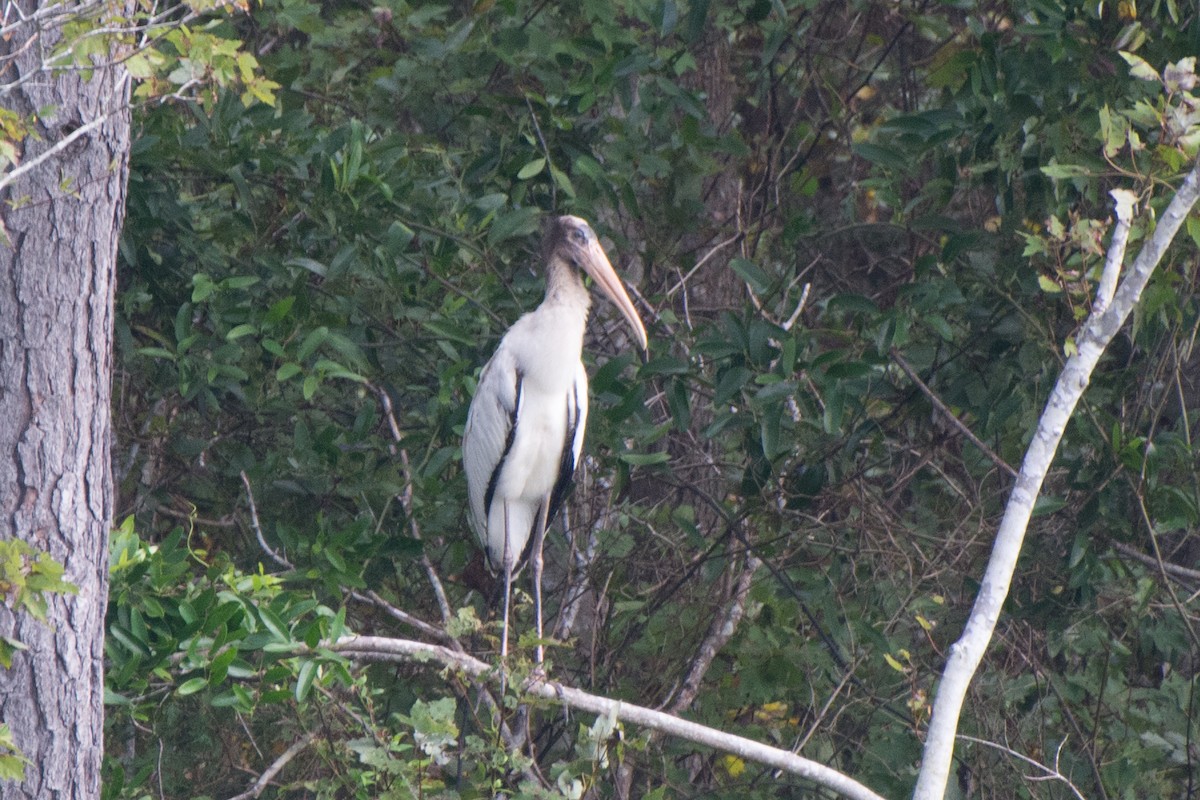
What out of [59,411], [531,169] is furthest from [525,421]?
[59,411]

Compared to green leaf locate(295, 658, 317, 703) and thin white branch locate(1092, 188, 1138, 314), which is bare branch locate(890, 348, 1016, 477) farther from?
green leaf locate(295, 658, 317, 703)

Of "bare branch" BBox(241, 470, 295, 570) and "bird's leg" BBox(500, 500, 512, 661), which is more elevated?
"bare branch" BBox(241, 470, 295, 570)

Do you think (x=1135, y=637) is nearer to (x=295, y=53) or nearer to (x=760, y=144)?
(x=760, y=144)

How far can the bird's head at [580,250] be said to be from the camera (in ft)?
15.0

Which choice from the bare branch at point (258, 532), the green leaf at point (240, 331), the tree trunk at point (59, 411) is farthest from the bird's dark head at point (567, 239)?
the tree trunk at point (59, 411)

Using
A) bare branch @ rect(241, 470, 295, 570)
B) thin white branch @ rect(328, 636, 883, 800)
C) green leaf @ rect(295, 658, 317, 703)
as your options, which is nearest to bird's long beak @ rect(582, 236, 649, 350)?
bare branch @ rect(241, 470, 295, 570)

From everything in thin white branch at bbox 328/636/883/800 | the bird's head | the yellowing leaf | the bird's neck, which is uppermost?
the bird's head

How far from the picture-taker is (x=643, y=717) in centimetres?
325

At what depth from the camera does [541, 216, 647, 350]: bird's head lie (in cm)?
457

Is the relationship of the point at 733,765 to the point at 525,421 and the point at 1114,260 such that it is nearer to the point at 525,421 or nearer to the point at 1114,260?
the point at 525,421

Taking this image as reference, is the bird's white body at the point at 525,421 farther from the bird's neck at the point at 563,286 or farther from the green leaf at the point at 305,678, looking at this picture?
the green leaf at the point at 305,678

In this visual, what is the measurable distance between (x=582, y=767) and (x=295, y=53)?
2658 millimetres

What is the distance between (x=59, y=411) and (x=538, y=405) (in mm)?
1812

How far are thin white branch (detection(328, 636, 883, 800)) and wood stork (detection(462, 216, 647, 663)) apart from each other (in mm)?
968
